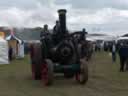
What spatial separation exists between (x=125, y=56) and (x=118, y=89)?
7592mm

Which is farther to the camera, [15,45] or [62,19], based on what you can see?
[15,45]

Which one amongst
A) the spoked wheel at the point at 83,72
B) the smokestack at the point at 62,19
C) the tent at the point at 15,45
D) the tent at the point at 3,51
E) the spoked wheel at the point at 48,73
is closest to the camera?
the spoked wheel at the point at 48,73

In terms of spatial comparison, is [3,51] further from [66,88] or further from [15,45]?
[66,88]

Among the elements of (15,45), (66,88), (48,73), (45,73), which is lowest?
(66,88)

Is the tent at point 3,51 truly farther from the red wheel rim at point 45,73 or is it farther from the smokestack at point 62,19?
the smokestack at point 62,19

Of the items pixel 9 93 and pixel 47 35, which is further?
pixel 47 35

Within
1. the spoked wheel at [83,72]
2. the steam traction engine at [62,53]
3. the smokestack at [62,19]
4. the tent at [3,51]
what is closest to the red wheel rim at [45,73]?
the steam traction engine at [62,53]

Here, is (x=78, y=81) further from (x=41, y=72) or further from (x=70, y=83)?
(x=41, y=72)

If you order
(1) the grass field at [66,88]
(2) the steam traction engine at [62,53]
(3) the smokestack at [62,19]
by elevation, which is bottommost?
(1) the grass field at [66,88]

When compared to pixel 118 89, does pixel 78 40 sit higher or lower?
higher

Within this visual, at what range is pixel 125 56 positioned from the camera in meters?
21.5

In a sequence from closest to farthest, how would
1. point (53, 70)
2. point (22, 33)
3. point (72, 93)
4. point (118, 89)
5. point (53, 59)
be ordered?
point (72, 93) < point (118, 89) < point (53, 70) < point (53, 59) < point (22, 33)

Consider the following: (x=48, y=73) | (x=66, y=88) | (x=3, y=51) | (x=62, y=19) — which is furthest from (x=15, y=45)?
(x=66, y=88)

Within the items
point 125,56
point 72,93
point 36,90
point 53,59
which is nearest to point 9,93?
point 36,90
